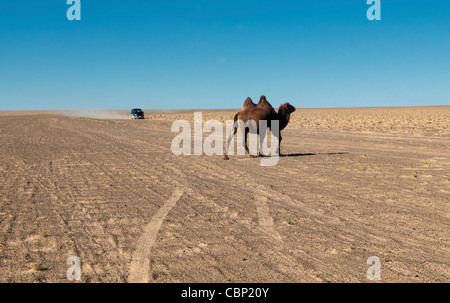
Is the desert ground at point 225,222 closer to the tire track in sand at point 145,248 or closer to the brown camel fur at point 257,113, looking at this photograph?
the tire track in sand at point 145,248

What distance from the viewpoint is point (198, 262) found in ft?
17.6

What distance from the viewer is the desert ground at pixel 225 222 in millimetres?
5113

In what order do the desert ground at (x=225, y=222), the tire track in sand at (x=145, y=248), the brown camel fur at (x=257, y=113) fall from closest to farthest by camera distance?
1. the tire track in sand at (x=145, y=248)
2. the desert ground at (x=225, y=222)
3. the brown camel fur at (x=257, y=113)

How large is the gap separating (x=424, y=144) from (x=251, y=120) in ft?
33.5

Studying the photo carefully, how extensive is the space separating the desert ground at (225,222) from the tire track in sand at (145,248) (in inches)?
0.7

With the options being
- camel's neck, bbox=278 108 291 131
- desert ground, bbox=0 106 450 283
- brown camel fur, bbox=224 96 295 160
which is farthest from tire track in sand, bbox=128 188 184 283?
camel's neck, bbox=278 108 291 131

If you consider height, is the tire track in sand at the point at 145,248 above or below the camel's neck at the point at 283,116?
below

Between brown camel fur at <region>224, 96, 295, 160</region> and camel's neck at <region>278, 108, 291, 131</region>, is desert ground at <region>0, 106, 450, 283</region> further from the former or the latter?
camel's neck at <region>278, 108, 291, 131</region>

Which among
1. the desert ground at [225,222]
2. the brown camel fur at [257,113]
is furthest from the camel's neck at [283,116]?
Result: the desert ground at [225,222]

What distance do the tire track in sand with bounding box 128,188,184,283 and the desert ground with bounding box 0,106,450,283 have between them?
0.06 feet

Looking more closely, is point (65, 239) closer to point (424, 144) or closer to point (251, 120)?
point (251, 120)

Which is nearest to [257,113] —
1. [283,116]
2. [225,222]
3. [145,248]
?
[283,116]
